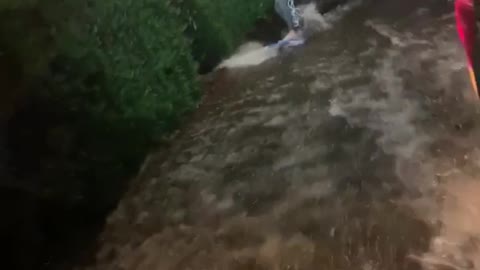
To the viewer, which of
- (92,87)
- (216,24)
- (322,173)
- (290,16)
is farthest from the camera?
(290,16)

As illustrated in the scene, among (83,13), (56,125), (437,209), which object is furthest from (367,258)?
(83,13)

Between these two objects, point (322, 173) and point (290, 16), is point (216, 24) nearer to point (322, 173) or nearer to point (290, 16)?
point (290, 16)

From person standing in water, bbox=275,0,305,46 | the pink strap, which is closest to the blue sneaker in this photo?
person standing in water, bbox=275,0,305,46

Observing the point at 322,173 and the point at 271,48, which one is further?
the point at 271,48

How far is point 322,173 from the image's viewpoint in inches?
124

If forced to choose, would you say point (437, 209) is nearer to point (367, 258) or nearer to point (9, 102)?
point (367, 258)

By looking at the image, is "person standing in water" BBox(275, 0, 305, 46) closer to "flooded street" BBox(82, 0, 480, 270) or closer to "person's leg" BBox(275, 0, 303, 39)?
"person's leg" BBox(275, 0, 303, 39)

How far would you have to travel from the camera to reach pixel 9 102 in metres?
2.67

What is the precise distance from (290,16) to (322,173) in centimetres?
177

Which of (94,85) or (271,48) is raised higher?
(94,85)

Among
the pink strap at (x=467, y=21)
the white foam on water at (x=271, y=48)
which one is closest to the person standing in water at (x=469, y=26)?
the pink strap at (x=467, y=21)

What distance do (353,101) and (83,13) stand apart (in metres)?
1.46

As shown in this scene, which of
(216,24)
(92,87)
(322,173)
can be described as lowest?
(322,173)

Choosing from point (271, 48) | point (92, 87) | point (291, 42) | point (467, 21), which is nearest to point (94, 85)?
point (92, 87)
